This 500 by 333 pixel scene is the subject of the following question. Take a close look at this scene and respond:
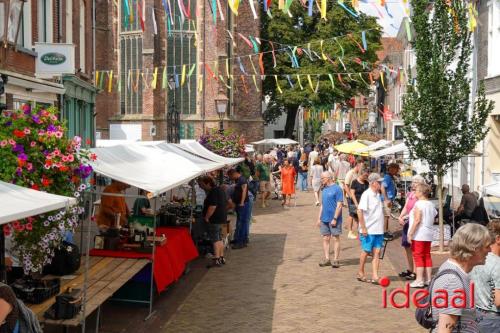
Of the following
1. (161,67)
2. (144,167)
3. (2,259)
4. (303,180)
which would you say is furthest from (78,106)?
(2,259)

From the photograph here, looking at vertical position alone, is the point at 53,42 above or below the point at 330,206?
above

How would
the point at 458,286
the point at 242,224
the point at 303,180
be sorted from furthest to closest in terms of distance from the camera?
the point at 303,180, the point at 242,224, the point at 458,286

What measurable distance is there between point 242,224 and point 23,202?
31.8ft

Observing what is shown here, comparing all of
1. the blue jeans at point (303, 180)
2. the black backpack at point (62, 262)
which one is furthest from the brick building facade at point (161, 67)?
the black backpack at point (62, 262)

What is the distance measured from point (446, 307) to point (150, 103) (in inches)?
1474

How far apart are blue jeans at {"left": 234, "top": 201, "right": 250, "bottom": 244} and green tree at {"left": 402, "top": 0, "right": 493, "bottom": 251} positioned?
389 cm

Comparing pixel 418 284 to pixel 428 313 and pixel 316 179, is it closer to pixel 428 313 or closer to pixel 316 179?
pixel 428 313

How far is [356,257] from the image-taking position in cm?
1362

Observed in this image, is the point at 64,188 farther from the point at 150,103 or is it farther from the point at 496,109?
the point at 150,103

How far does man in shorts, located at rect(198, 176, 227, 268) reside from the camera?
12.4 m

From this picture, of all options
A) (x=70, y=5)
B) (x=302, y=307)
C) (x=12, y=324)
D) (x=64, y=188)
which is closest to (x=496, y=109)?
(x=302, y=307)

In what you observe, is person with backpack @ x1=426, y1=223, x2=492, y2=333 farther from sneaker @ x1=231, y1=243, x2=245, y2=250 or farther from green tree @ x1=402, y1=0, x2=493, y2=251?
sneaker @ x1=231, y1=243, x2=245, y2=250

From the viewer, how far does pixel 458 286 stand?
426 centimetres

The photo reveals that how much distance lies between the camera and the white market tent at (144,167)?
805 cm
